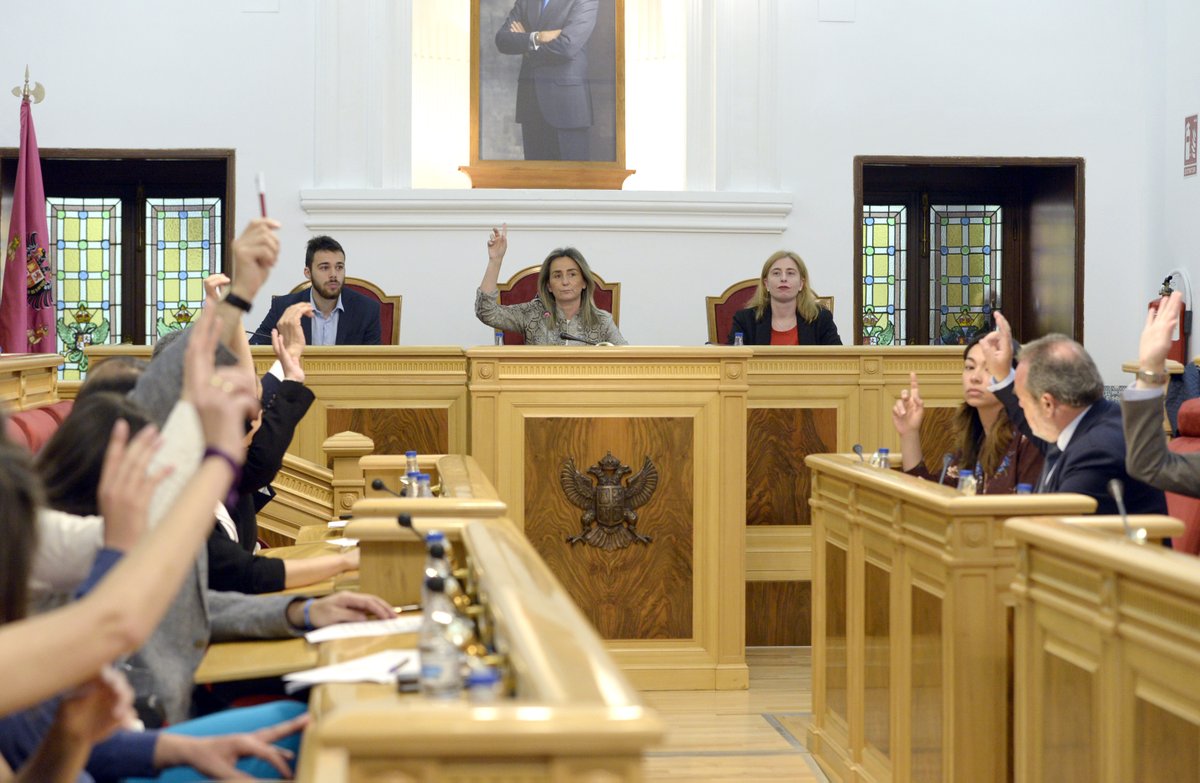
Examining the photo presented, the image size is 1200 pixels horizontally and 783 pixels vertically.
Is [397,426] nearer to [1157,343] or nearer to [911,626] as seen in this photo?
[911,626]

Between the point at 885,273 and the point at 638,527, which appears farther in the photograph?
the point at 885,273

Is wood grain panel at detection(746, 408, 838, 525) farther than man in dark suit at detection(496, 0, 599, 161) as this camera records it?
A: No

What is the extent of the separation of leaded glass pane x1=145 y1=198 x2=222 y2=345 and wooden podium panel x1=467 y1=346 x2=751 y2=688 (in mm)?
5097

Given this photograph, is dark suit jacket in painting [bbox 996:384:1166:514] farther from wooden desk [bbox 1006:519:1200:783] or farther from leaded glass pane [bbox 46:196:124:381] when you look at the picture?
leaded glass pane [bbox 46:196:124:381]

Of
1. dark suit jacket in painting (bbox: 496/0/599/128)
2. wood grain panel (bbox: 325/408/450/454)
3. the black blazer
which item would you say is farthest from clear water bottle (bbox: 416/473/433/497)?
dark suit jacket in painting (bbox: 496/0/599/128)

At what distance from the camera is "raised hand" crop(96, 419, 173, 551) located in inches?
63.6

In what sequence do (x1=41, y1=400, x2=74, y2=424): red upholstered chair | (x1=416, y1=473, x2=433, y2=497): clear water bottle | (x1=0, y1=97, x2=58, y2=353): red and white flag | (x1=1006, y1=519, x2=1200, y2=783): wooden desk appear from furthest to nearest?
1. (x1=0, y1=97, x2=58, y2=353): red and white flag
2. (x1=41, y1=400, x2=74, y2=424): red upholstered chair
3. (x1=416, y1=473, x2=433, y2=497): clear water bottle
4. (x1=1006, y1=519, x2=1200, y2=783): wooden desk

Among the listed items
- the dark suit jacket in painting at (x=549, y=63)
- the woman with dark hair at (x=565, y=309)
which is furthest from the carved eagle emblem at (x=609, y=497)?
the dark suit jacket in painting at (x=549, y=63)

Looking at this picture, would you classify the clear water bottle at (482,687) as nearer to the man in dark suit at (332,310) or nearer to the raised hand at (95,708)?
the raised hand at (95,708)

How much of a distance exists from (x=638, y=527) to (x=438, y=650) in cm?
322

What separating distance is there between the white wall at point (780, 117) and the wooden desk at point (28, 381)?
3.43 metres

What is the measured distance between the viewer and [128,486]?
1.63 meters

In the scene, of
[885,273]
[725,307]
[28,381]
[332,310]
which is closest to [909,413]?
[28,381]

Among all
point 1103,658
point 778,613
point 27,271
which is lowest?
point 778,613
